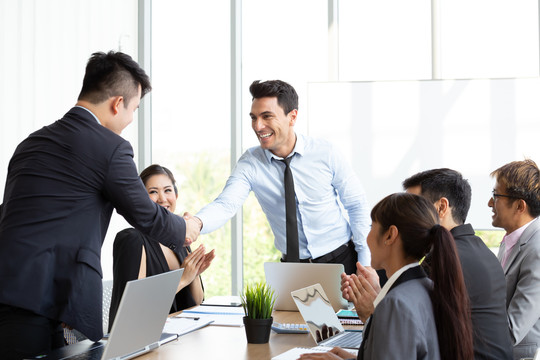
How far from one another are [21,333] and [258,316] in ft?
2.70

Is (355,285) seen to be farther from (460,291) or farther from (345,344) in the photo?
(460,291)

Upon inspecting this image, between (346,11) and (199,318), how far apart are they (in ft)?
11.0

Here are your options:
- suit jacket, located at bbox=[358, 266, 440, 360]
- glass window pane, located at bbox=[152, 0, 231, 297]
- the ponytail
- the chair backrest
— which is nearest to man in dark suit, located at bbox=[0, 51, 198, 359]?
suit jacket, located at bbox=[358, 266, 440, 360]

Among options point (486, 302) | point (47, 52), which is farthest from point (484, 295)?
point (47, 52)

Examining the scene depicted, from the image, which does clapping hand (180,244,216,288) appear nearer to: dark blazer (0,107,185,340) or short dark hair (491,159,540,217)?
dark blazer (0,107,185,340)

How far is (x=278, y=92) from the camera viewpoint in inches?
145

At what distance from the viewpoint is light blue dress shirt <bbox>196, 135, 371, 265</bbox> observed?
3.69 metres

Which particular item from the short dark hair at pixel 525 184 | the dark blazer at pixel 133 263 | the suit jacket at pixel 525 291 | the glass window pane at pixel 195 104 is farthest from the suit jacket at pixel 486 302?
the glass window pane at pixel 195 104

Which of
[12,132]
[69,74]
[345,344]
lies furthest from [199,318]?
[69,74]

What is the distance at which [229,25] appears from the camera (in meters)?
5.54

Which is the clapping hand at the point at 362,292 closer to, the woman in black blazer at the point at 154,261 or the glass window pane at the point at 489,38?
the woman in black blazer at the point at 154,261

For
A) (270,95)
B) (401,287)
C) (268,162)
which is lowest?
(401,287)

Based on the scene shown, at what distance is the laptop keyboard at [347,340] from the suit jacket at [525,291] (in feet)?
1.99

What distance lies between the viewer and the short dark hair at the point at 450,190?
2551 millimetres
